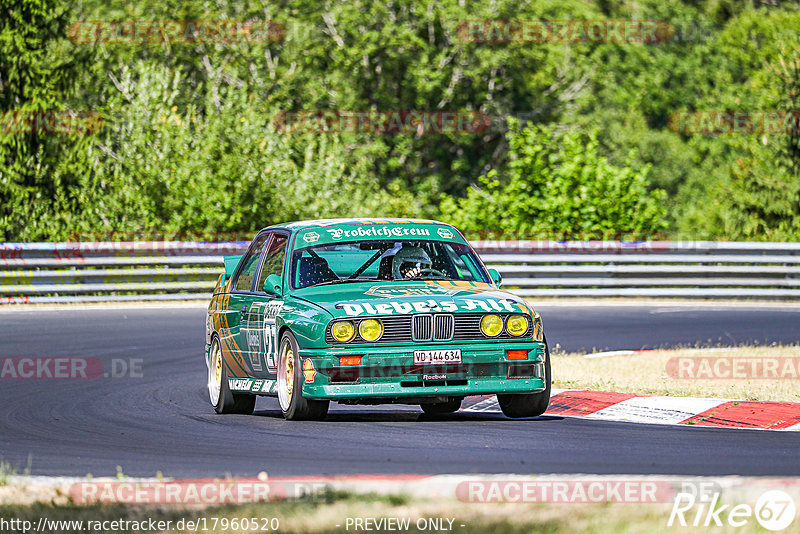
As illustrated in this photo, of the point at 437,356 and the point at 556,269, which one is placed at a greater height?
the point at 437,356

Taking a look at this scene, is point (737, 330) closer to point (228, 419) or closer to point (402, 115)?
Result: point (228, 419)

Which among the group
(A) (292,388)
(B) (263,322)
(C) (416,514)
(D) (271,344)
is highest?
(C) (416,514)

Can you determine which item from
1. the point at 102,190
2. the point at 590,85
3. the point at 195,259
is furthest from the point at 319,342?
the point at 590,85

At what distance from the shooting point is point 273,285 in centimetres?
1038

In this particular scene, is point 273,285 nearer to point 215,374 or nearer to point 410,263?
point 410,263

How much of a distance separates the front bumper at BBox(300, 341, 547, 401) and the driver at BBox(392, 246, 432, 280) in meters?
1.34

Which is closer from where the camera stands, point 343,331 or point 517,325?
point 343,331

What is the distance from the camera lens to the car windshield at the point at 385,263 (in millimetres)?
10492

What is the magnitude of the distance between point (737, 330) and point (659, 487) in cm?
1355

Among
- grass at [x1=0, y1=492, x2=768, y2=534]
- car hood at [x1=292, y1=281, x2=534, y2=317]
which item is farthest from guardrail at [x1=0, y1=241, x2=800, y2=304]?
grass at [x1=0, y1=492, x2=768, y2=534]

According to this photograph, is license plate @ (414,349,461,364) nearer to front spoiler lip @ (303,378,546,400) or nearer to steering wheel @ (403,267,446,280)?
front spoiler lip @ (303,378,546,400)

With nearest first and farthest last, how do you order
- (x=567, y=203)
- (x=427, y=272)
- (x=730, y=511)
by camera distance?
(x=730, y=511)
(x=427, y=272)
(x=567, y=203)

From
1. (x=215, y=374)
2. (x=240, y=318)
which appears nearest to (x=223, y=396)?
(x=215, y=374)

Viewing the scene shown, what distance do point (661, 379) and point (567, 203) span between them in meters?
19.0
